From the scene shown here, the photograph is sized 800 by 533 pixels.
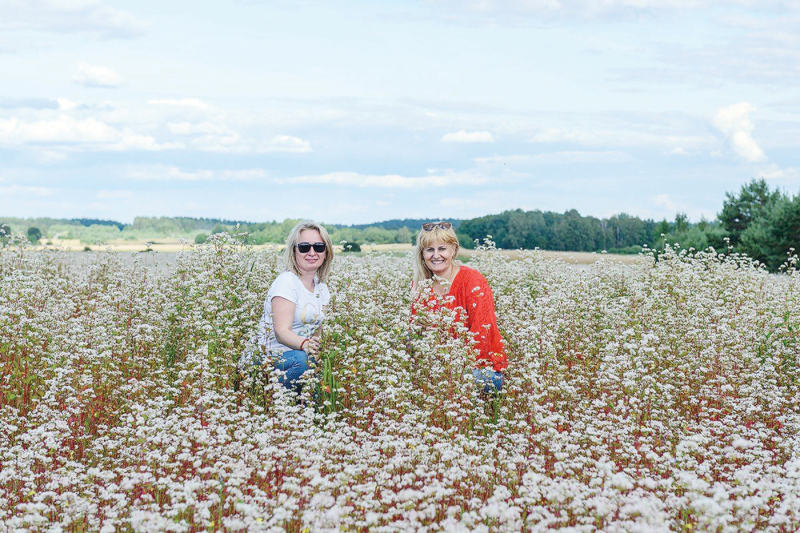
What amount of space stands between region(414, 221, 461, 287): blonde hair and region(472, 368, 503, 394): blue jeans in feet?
4.72

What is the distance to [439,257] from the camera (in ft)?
27.5

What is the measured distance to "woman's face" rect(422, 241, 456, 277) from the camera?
838cm

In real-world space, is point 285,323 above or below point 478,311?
below

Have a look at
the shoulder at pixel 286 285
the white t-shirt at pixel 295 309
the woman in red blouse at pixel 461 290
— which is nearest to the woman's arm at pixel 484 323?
the woman in red blouse at pixel 461 290

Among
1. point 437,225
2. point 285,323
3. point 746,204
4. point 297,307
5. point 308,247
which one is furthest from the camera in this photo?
point 746,204

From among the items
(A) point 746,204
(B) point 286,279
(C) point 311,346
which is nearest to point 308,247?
(B) point 286,279

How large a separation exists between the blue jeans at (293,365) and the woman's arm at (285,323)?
8 centimetres

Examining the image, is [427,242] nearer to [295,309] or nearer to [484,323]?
[484,323]

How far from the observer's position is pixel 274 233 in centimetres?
1473

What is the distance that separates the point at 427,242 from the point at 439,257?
0.74ft

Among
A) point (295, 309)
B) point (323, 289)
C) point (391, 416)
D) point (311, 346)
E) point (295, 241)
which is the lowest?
point (391, 416)

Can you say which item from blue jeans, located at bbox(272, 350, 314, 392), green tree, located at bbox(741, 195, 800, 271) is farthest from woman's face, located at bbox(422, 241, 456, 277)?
green tree, located at bbox(741, 195, 800, 271)

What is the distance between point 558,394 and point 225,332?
12.2ft

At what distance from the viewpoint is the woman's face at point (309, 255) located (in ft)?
27.4
